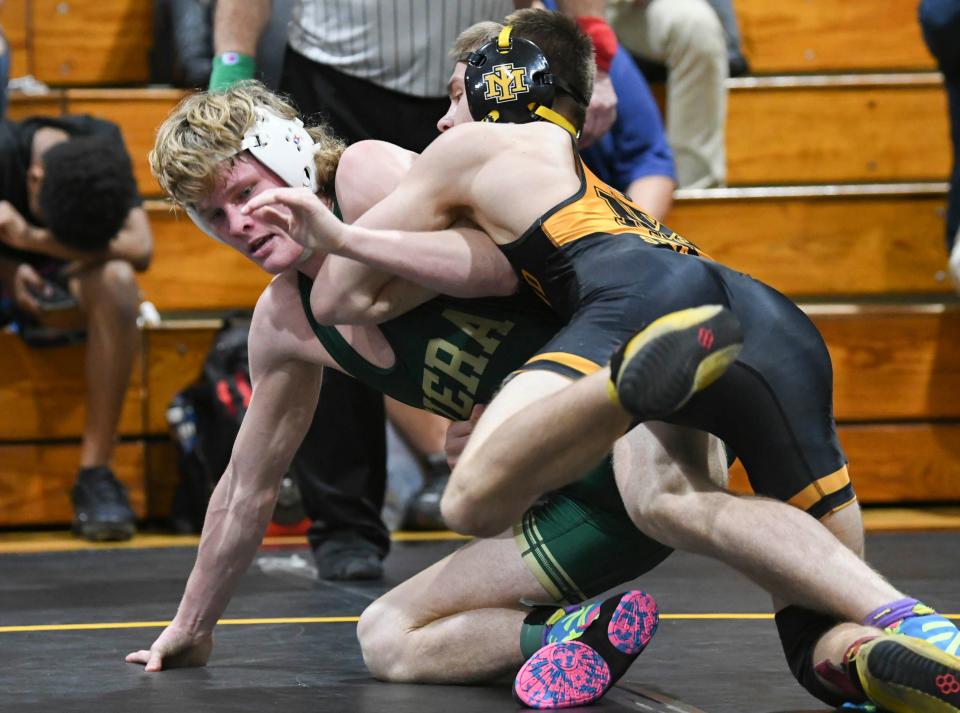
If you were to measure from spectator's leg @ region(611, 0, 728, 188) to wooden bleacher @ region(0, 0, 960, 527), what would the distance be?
0.16m

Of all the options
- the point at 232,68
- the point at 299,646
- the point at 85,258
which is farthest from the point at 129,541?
the point at 299,646

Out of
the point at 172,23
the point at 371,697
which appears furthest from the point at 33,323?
the point at 371,697

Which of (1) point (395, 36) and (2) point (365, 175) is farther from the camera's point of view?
(1) point (395, 36)

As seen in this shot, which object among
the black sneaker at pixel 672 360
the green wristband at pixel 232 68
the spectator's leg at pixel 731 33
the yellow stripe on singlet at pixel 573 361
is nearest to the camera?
the black sneaker at pixel 672 360

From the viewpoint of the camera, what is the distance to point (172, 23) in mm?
5082

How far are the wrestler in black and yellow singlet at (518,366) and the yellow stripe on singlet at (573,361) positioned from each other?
0.31 meters

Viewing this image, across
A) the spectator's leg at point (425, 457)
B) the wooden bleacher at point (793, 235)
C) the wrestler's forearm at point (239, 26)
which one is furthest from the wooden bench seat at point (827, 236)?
the wrestler's forearm at point (239, 26)

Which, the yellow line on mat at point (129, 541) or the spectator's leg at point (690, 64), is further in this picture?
the spectator's leg at point (690, 64)

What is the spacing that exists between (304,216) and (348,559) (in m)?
1.57

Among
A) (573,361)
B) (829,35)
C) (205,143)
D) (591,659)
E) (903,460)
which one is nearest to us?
(573,361)

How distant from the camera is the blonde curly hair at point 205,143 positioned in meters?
2.48

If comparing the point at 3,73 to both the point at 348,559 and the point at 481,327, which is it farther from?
the point at 481,327

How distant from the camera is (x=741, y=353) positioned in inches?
87.0

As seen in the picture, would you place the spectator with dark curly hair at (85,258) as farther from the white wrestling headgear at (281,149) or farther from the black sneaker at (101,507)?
→ the white wrestling headgear at (281,149)
